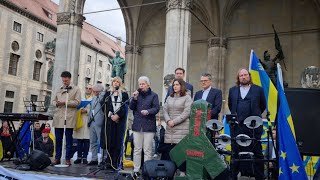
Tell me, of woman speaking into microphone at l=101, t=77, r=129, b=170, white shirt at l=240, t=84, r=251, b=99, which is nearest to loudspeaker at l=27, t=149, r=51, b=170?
woman speaking into microphone at l=101, t=77, r=129, b=170

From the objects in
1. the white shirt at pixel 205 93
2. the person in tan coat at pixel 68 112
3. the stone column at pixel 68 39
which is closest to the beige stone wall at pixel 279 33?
the stone column at pixel 68 39

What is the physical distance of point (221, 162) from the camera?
446 centimetres

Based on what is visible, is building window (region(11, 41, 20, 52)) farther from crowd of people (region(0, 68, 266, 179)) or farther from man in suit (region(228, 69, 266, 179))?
man in suit (region(228, 69, 266, 179))

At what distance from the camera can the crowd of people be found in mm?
5223

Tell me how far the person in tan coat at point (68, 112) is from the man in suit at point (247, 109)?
10.9 feet

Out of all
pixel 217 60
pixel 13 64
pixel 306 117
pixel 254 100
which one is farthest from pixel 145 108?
pixel 13 64

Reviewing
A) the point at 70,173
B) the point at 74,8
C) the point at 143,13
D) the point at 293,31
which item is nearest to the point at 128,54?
the point at 143,13

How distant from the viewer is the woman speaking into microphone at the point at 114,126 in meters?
6.32

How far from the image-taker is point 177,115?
17.9 ft

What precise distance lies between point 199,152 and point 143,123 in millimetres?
1354

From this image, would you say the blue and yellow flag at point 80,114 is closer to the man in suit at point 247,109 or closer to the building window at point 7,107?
the man in suit at point 247,109

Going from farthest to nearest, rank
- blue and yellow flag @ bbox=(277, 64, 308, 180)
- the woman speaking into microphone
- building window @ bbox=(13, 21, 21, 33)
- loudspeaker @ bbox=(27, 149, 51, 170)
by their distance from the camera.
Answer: building window @ bbox=(13, 21, 21, 33)
the woman speaking into microphone
loudspeaker @ bbox=(27, 149, 51, 170)
blue and yellow flag @ bbox=(277, 64, 308, 180)

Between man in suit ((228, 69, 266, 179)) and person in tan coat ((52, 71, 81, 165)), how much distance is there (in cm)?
331

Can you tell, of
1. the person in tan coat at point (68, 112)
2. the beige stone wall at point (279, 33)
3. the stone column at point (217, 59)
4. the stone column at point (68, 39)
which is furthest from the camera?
the stone column at point (217, 59)
